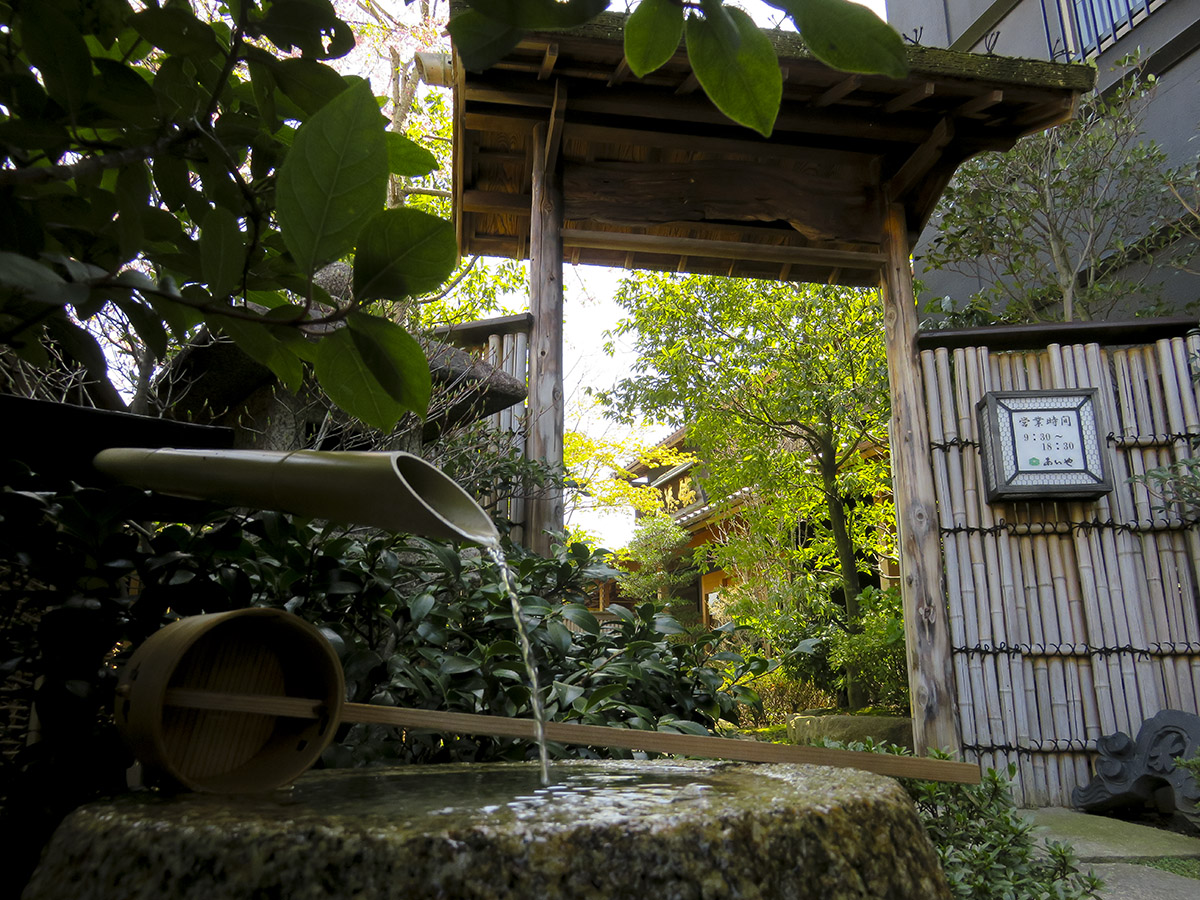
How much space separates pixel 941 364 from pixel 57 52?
5.23m

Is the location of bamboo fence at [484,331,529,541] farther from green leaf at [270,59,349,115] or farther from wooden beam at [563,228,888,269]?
green leaf at [270,59,349,115]

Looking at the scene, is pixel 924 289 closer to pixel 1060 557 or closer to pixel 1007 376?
pixel 1007 376

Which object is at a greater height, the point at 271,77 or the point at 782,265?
the point at 782,265

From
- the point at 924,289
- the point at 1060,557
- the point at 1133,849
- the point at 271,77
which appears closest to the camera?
the point at 271,77

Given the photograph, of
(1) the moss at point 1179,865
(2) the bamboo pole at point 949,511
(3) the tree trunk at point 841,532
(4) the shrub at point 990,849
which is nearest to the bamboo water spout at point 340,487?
(4) the shrub at point 990,849

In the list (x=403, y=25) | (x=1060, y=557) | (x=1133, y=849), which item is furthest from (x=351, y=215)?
(x=403, y=25)

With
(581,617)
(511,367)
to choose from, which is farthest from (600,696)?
(511,367)

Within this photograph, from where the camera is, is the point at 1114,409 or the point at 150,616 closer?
the point at 150,616

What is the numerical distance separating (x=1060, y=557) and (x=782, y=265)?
8.64ft

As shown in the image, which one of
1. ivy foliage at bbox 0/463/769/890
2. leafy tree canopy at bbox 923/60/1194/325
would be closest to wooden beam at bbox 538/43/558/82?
ivy foliage at bbox 0/463/769/890

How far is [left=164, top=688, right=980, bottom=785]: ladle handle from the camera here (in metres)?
1.35

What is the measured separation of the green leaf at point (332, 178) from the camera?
0.71m

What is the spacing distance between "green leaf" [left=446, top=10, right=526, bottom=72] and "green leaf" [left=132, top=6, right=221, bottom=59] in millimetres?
375

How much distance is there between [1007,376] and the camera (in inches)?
210
